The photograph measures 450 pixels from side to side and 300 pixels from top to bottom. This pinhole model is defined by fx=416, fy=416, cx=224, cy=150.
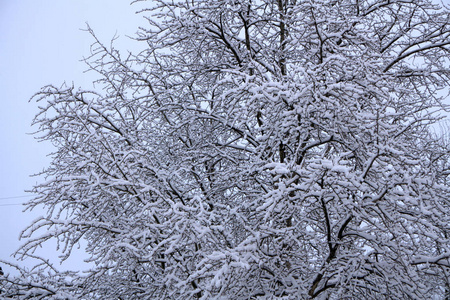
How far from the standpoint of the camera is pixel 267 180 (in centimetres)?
521

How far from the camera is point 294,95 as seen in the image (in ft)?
11.5

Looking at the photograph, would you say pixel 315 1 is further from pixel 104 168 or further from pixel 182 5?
pixel 104 168

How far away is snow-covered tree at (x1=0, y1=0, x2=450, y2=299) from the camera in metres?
3.44

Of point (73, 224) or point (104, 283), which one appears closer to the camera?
point (73, 224)

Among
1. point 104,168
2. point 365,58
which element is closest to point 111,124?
point 104,168

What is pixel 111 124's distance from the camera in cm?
525

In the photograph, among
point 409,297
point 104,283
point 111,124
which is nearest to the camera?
point 409,297

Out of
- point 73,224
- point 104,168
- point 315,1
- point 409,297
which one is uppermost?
point 315,1

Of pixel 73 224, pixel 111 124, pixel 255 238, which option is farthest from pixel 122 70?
pixel 255 238

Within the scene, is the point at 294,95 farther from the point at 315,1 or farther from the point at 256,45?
the point at 256,45

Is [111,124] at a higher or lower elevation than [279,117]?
higher

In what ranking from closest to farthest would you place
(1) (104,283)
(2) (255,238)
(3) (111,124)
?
1. (2) (255,238)
2. (1) (104,283)
3. (3) (111,124)

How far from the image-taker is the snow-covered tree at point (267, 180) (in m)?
3.44

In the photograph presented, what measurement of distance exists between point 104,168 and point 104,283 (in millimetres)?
1551
